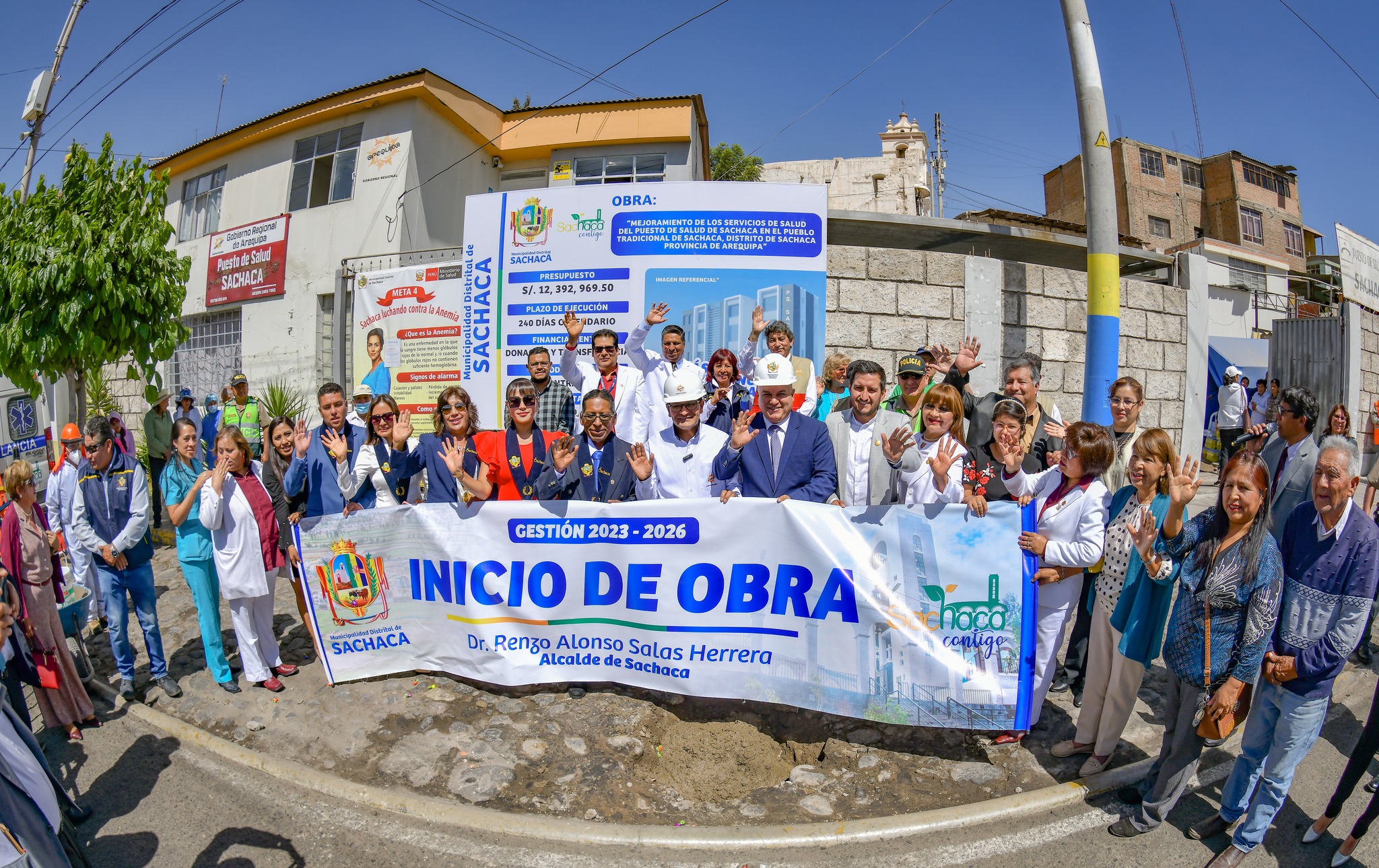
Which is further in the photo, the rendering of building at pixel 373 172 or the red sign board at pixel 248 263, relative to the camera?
the red sign board at pixel 248 263

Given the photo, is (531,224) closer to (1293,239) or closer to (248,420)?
(248,420)

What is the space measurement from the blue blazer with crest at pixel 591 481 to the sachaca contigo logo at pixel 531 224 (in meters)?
4.69

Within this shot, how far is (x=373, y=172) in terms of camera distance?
15375 mm

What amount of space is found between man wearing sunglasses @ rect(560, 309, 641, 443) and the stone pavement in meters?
2.77

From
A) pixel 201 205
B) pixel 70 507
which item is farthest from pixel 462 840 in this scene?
pixel 201 205

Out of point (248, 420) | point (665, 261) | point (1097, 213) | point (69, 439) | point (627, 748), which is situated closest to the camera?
point (627, 748)

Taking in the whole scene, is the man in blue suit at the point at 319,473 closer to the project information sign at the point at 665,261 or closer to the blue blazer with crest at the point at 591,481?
the blue blazer with crest at the point at 591,481

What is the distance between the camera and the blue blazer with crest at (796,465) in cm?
454

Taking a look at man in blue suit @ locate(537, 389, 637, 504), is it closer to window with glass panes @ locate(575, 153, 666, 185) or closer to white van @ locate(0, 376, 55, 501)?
white van @ locate(0, 376, 55, 501)

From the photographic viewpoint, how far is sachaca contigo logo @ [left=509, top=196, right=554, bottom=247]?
8805 millimetres

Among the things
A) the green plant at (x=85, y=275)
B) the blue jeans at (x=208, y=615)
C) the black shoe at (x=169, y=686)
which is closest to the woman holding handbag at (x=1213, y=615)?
the blue jeans at (x=208, y=615)

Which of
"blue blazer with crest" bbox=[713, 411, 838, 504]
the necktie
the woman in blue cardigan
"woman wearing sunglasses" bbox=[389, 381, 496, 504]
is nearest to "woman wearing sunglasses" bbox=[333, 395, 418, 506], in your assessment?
"woman wearing sunglasses" bbox=[389, 381, 496, 504]

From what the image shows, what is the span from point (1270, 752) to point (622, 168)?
15.3m

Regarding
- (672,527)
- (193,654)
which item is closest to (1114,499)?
(672,527)
